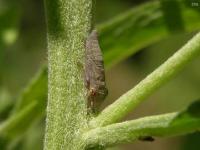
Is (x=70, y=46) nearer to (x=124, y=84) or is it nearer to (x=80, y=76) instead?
(x=80, y=76)

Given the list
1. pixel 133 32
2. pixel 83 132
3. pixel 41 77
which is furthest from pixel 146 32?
pixel 83 132

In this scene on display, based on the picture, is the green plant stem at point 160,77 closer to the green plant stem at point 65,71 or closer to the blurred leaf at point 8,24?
the green plant stem at point 65,71

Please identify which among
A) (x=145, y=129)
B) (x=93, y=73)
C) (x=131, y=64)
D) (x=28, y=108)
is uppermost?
(x=93, y=73)

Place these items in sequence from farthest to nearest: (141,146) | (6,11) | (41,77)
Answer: (141,146), (6,11), (41,77)

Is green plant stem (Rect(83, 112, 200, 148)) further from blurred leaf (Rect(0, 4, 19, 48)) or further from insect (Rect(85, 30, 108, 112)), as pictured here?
blurred leaf (Rect(0, 4, 19, 48))

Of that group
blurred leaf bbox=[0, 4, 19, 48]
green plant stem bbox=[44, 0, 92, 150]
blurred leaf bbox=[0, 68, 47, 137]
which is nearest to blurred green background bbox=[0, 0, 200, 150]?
blurred leaf bbox=[0, 4, 19, 48]

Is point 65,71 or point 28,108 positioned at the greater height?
point 65,71

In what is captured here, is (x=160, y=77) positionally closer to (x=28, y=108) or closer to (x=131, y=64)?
(x=28, y=108)

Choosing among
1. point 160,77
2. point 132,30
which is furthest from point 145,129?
point 132,30
